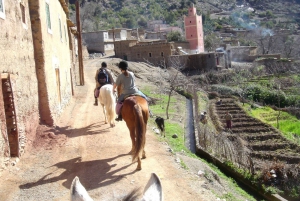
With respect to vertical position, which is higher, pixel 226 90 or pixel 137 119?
pixel 137 119

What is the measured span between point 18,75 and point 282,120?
2201 centimetres

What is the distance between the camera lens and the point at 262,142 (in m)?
18.8

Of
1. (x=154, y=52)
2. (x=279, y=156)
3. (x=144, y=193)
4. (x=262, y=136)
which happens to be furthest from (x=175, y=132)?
(x=154, y=52)

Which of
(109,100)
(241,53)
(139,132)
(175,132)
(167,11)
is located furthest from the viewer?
(167,11)

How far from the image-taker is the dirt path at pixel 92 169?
6.26 m

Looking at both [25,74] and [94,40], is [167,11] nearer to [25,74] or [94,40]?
[94,40]

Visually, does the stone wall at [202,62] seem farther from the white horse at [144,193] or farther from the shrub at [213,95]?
the white horse at [144,193]

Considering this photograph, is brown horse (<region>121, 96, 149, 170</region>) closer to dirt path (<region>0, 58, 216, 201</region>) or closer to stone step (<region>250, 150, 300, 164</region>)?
dirt path (<region>0, 58, 216, 201</region>)

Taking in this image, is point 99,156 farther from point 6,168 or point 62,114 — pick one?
point 62,114

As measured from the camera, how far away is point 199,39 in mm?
54688

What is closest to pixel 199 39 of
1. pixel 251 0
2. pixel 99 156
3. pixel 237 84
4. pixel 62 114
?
pixel 237 84

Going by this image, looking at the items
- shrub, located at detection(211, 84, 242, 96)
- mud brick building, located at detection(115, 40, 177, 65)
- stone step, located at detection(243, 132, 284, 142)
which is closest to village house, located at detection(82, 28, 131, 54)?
mud brick building, located at detection(115, 40, 177, 65)

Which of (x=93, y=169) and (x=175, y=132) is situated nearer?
(x=93, y=169)

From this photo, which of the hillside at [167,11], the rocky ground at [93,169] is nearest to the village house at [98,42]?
the hillside at [167,11]
